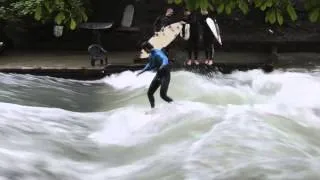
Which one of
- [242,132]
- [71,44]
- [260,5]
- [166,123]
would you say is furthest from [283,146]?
[71,44]

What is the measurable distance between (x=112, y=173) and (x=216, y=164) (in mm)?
1464

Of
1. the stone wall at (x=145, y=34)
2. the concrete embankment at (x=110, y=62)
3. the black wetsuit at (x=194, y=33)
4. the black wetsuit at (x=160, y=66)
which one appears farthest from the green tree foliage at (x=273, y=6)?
the stone wall at (x=145, y=34)

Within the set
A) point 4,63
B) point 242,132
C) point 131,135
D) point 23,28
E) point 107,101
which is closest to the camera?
point 242,132

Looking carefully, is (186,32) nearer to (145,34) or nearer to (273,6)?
(145,34)

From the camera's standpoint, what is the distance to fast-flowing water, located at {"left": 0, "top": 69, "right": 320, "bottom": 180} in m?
8.73

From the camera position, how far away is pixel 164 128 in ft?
36.5

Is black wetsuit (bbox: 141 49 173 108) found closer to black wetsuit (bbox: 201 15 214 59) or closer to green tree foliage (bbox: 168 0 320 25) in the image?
black wetsuit (bbox: 201 15 214 59)

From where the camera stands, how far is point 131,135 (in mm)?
11180

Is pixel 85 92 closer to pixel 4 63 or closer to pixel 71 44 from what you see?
pixel 4 63

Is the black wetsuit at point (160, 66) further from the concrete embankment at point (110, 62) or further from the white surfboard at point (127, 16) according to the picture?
the white surfboard at point (127, 16)

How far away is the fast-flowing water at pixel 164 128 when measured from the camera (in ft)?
28.7

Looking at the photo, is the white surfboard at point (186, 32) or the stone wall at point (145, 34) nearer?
the white surfboard at point (186, 32)

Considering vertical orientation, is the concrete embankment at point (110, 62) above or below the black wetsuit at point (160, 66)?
below

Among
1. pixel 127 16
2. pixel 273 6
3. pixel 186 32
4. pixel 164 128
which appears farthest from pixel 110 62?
pixel 273 6
